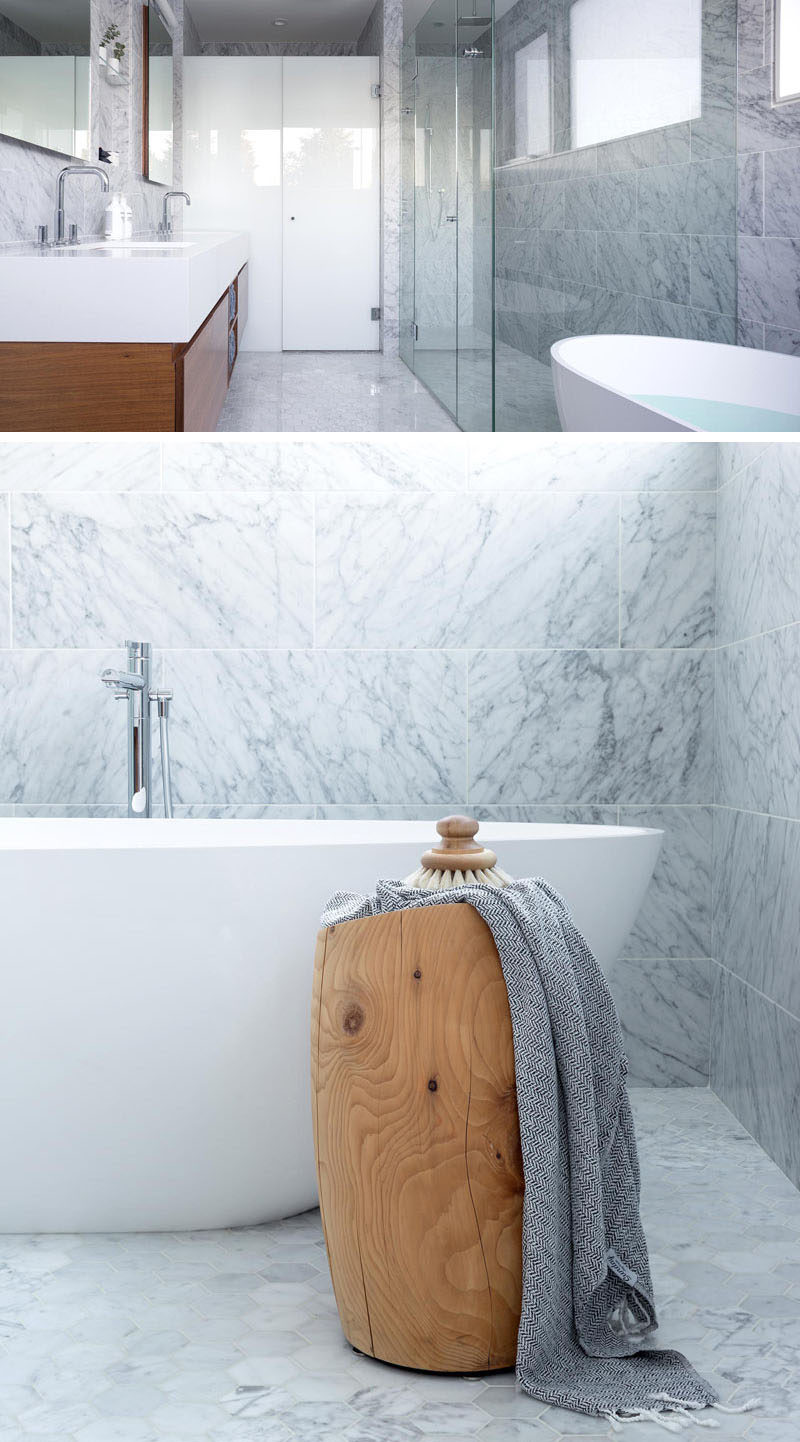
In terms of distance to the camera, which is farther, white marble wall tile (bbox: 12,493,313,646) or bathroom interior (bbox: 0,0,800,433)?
white marble wall tile (bbox: 12,493,313,646)

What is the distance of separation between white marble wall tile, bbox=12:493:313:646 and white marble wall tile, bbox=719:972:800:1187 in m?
1.34

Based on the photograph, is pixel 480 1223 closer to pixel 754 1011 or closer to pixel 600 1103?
pixel 600 1103

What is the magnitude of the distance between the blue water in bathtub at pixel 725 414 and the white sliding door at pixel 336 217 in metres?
0.56

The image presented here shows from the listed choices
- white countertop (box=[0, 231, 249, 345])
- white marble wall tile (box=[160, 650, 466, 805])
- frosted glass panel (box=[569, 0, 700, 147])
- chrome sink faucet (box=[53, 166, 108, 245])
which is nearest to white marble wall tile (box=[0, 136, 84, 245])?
chrome sink faucet (box=[53, 166, 108, 245])

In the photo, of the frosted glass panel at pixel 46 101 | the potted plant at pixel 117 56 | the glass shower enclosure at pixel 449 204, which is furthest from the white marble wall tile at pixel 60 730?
the potted plant at pixel 117 56

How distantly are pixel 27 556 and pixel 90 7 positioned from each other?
1365 millimetres

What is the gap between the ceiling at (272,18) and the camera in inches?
74.7

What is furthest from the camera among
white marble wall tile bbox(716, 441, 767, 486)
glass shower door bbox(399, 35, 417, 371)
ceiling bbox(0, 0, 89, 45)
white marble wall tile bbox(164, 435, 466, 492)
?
white marble wall tile bbox(164, 435, 466, 492)

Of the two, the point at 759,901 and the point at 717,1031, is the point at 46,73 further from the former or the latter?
the point at 717,1031

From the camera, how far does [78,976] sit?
2355mm

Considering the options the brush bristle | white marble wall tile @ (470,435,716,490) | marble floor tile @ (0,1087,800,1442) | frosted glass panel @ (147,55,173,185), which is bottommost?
marble floor tile @ (0,1087,800,1442)

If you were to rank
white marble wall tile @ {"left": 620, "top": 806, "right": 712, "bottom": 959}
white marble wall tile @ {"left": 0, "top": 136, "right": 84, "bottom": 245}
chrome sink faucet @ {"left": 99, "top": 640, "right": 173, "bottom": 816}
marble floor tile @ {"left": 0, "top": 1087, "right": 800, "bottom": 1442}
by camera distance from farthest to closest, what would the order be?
white marble wall tile @ {"left": 620, "top": 806, "right": 712, "bottom": 959} → chrome sink faucet @ {"left": 99, "top": 640, "right": 173, "bottom": 816} → white marble wall tile @ {"left": 0, "top": 136, "right": 84, "bottom": 245} → marble floor tile @ {"left": 0, "top": 1087, "right": 800, "bottom": 1442}

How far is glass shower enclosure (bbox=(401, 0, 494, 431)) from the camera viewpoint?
2.02 meters

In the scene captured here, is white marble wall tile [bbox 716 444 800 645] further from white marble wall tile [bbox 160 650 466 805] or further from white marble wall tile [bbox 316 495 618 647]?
white marble wall tile [bbox 160 650 466 805]
